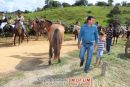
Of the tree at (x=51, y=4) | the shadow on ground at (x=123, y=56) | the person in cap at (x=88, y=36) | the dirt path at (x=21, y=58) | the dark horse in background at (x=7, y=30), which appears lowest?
the shadow on ground at (x=123, y=56)

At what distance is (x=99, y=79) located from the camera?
533 inches

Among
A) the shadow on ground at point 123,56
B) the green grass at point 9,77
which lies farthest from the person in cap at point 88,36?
the shadow on ground at point 123,56

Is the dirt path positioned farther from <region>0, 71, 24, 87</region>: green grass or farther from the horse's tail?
the horse's tail


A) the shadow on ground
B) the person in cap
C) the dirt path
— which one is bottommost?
the shadow on ground

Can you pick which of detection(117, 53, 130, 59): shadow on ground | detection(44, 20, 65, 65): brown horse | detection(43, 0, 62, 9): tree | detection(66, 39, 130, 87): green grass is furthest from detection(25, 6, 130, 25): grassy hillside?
detection(44, 20, 65, 65): brown horse

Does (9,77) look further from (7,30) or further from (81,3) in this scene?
(81,3)

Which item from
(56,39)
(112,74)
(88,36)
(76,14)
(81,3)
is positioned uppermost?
(81,3)

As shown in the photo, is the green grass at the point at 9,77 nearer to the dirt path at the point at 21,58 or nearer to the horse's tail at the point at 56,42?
the dirt path at the point at 21,58

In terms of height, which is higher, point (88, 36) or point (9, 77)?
point (88, 36)

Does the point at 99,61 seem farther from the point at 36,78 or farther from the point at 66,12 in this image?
the point at 66,12

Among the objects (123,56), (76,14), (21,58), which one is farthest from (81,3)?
(21,58)

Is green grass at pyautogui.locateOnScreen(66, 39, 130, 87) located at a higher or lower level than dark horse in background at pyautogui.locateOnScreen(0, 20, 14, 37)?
lower

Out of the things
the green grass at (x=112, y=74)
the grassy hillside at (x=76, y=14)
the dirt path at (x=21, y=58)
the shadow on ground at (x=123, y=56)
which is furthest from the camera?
the grassy hillside at (x=76, y=14)

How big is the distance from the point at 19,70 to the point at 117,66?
518 centimetres
